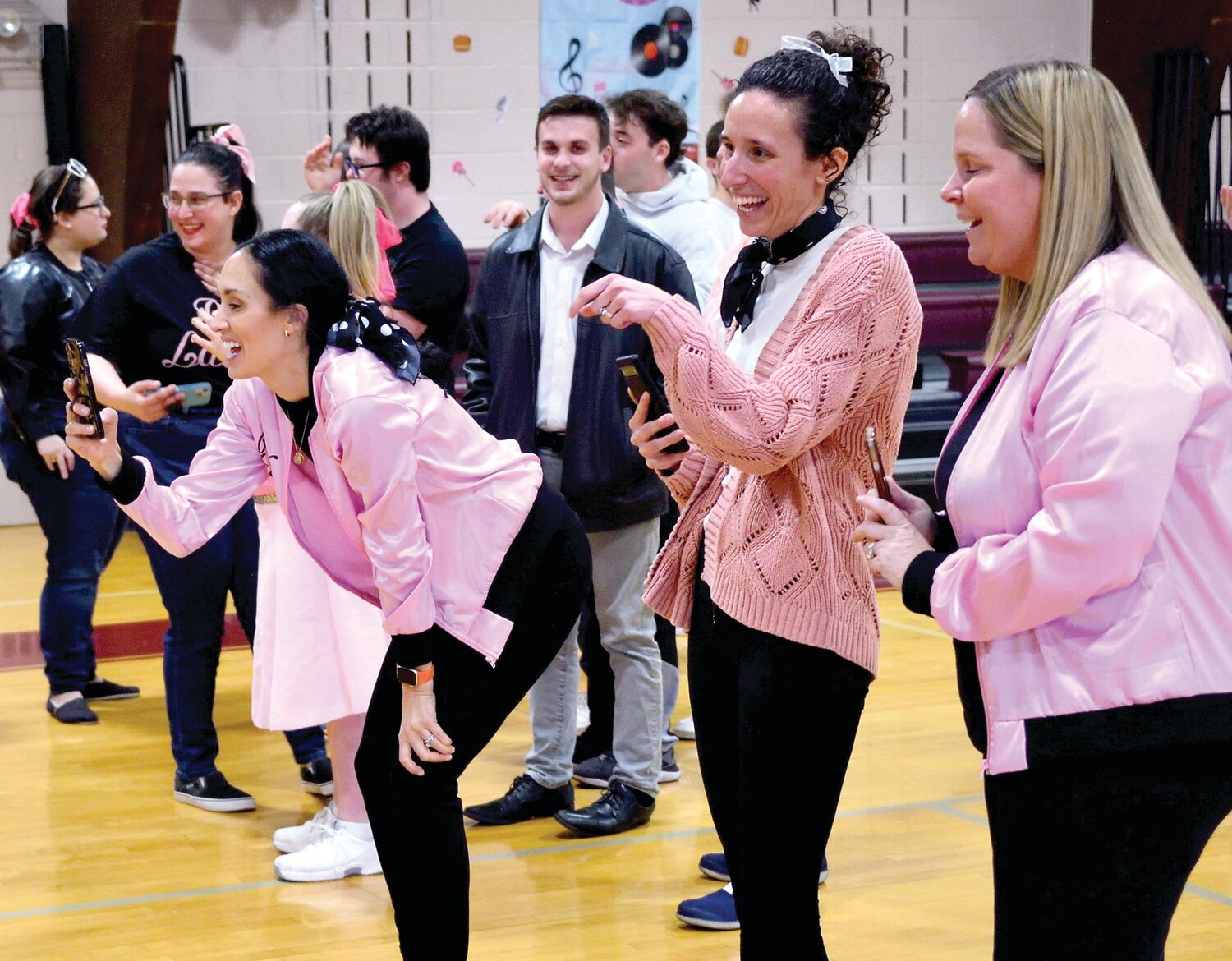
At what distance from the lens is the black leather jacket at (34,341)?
4.68 metres

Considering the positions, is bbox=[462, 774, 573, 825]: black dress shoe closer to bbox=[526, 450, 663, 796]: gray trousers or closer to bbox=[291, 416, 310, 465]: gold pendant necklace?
bbox=[526, 450, 663, 796]: gray trousers

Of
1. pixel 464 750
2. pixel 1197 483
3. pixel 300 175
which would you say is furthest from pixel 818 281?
pixel 300 175

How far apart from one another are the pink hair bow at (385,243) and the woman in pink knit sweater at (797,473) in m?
1.56

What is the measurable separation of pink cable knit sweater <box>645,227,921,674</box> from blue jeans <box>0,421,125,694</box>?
313 cm

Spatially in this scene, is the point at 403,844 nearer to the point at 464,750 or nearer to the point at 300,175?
the point at 464,750

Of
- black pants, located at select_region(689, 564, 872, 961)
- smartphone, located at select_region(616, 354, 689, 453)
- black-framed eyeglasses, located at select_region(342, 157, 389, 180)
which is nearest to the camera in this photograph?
black pants, located at select_region(689, 564, 872, 961)

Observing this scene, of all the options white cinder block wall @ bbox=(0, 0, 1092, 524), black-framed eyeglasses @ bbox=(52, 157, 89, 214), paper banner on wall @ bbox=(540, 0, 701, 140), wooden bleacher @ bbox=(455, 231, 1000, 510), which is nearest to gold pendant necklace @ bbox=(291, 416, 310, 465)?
black-framed eyeglasses @ bbox=(52, 157, 89, 214)

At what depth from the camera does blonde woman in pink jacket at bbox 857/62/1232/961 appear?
1499mm

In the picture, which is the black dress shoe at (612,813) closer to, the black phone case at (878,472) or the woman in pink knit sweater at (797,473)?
the woman in pink knit sweater at (797,473)

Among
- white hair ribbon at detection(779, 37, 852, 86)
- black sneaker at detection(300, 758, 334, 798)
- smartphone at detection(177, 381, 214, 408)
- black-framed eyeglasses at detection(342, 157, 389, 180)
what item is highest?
white hair ribbon at detection(779, 37, 852, 86)

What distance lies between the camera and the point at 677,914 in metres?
3.07

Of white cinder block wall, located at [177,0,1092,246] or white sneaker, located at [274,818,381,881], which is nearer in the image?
white sneaker, located at [274,818,381,881]

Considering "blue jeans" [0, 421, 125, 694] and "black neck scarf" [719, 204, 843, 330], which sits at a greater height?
"black neck scarf" [719, 204, 843, 330]

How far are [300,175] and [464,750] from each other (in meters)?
6.13
